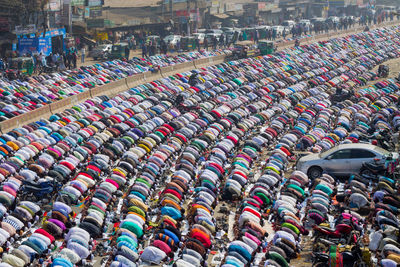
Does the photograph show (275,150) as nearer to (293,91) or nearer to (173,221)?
(173,221)

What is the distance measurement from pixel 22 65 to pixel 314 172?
27382 mm

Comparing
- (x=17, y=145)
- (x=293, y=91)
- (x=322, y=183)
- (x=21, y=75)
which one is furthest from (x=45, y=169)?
(x=293, y=91)

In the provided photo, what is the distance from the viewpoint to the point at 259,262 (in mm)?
20453

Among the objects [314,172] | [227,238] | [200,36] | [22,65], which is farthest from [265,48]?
[227,238]

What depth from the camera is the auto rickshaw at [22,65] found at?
47031 mm

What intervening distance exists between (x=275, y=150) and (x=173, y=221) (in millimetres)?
9451

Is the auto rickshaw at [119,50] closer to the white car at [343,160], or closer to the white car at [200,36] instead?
the white car at [200,36]

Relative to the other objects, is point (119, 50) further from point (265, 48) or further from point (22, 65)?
point (265, 48)

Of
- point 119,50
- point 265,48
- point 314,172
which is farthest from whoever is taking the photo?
point 265,48

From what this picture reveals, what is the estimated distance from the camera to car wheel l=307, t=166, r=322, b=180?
27312 millimetres

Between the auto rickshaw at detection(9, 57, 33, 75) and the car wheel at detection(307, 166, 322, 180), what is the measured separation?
2700 cm

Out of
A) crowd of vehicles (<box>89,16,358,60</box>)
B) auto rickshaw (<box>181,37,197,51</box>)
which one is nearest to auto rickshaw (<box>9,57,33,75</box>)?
→ crowd of vehicles (<box>89,16,358,60</box>)

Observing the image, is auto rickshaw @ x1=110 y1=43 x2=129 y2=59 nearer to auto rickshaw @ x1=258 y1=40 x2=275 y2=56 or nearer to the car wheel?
auto rickshaw @ x1=258 y1=40 x2=275 y2=56

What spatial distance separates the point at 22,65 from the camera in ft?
155
